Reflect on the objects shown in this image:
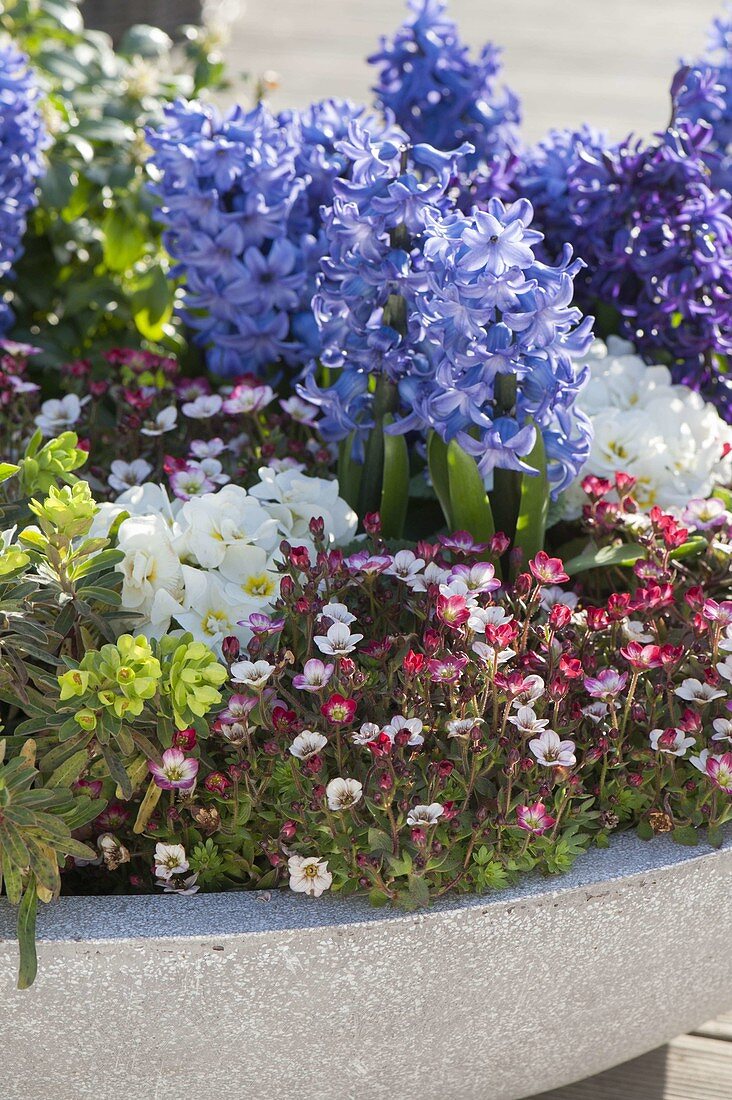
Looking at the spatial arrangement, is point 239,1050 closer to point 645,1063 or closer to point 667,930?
point 667,930

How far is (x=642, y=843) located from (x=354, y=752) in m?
0.27

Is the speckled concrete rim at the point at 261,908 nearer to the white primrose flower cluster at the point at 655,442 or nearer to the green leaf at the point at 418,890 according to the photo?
the green leaf at the point at 418,890

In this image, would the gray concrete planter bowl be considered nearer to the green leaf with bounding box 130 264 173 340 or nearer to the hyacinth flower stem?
the hyacinth flower stem

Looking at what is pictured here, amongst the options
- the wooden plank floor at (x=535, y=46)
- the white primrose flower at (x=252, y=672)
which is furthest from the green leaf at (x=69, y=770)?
the wooden plank floor at (x=535, y=46)

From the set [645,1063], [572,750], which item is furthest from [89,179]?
[645,1063]

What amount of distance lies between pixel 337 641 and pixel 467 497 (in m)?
0.26

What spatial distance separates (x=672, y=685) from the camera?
1144mm

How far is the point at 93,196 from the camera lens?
198 centimetres

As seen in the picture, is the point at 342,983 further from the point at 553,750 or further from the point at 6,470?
the point at 6,470

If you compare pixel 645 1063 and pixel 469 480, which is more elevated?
pixel 469 480

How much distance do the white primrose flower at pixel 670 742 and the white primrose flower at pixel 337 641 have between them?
268 mm

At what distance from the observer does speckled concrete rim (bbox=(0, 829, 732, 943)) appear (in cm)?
100

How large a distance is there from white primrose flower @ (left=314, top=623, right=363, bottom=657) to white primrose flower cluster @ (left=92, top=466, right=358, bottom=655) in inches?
3.0

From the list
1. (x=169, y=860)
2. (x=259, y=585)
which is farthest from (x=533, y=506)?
(x=169, y=860)
